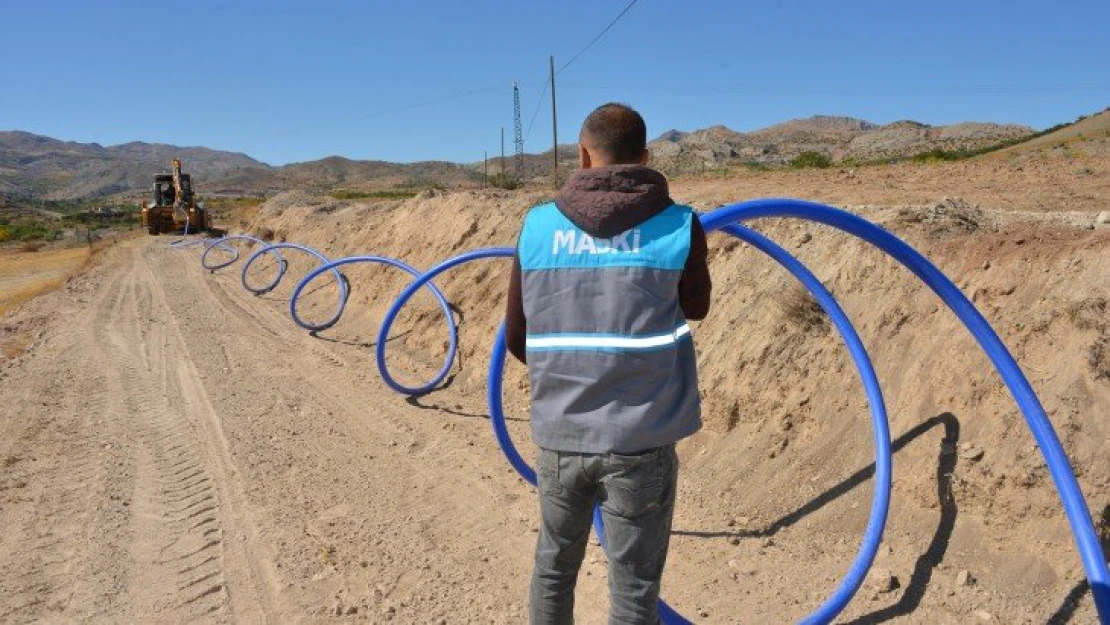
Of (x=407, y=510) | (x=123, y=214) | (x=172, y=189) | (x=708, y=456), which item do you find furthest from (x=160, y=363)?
(x=123, y=214)

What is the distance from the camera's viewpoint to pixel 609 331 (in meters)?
2.26

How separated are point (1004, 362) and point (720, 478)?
264cm

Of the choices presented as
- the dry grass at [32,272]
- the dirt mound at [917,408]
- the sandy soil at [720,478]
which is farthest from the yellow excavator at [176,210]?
the dirt mound at [917,408]

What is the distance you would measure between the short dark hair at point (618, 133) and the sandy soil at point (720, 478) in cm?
297

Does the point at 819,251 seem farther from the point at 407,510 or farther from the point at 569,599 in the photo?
the point at 569,599

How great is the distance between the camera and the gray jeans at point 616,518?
2.32 meters

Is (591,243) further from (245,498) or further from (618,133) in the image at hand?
(245,498)

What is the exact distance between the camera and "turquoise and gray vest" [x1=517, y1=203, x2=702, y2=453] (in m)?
2.24

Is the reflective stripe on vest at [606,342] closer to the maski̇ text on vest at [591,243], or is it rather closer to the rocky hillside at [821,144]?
the maski̇ text on vest at [591,243]

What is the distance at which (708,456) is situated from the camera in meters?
6.11

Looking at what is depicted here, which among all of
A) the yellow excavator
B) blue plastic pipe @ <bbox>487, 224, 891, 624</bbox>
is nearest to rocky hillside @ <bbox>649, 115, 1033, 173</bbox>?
the yellow excavator

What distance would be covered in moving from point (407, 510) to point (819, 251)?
4.13 m

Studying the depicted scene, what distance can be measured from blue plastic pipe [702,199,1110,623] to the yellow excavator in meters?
36.5

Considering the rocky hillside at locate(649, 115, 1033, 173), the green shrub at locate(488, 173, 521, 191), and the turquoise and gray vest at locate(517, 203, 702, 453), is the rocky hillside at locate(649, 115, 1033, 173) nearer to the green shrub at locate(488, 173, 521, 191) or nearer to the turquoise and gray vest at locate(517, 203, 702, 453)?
the green shrub at locate(488, 173, 521, 191)
